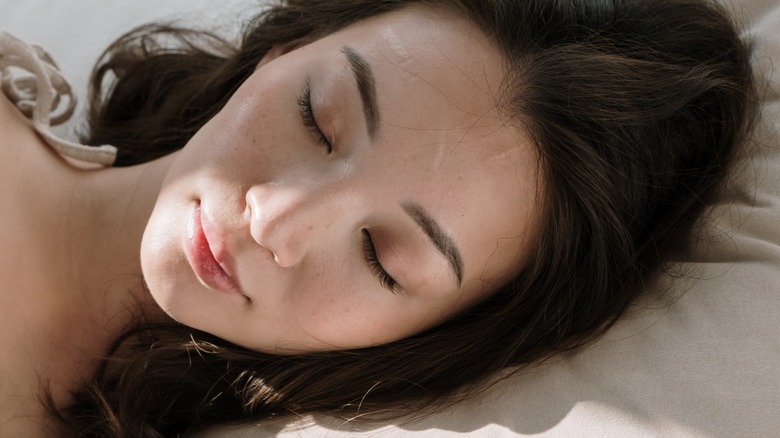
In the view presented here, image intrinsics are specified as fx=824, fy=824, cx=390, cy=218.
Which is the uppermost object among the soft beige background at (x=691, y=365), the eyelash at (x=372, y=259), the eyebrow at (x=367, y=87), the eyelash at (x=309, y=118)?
the eyebrow at (x=367, y=87)

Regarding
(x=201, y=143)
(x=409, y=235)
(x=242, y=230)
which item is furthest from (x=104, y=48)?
(x=409, y=235)

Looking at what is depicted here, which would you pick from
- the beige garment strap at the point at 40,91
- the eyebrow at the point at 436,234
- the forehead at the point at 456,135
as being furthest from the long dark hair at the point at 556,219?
the beige garment strap at the point at 40,91

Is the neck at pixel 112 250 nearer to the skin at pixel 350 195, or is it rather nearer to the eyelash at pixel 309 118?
the skin at pixel 350 195

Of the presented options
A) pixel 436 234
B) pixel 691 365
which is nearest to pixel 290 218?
pixel 436 234

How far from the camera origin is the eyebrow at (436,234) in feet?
3.77

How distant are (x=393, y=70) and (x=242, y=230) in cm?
31

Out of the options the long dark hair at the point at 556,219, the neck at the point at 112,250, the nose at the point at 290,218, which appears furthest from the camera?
the neck at the point at 112,250

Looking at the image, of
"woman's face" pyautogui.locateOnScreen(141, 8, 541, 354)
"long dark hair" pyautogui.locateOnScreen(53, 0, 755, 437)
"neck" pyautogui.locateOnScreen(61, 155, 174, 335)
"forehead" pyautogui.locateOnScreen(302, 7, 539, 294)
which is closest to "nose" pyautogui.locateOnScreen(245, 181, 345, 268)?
"woman's face" pyautogui.locateOnScreen(141, 8, 541, 354)

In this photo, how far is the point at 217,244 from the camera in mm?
1146

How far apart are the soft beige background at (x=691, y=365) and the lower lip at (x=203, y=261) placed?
28cm

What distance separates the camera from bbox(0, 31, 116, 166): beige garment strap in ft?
4.75

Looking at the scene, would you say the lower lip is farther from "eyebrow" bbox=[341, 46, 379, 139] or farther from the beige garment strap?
the beige garment strap

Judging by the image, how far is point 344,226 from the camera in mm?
1151

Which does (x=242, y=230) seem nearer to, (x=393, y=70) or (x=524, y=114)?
(x=393, y=70)
